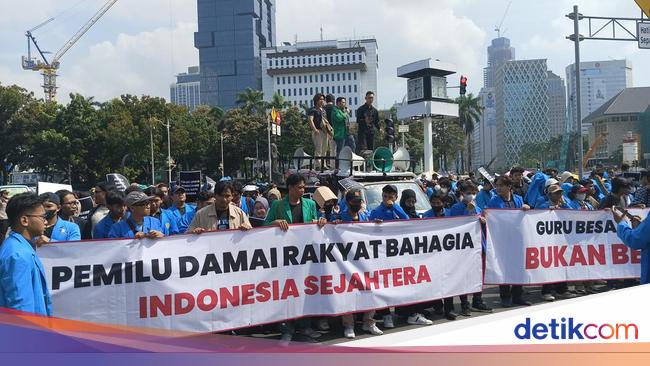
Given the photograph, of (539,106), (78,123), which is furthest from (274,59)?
(78,123)

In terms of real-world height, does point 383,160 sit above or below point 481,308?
above

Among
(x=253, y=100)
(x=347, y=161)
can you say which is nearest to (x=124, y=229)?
(x=347, y=161)

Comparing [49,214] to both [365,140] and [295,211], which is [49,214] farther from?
[365,140]

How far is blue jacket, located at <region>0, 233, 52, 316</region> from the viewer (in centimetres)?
346

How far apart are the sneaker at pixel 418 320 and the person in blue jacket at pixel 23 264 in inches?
180

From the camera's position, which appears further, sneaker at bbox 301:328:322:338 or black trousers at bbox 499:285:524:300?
black trousers at bbox 499:285:524:300

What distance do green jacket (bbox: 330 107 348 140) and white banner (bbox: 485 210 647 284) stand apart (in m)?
5.56

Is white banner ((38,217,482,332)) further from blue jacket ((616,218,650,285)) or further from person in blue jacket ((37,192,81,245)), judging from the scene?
blue jacket ((616,218,650,285))

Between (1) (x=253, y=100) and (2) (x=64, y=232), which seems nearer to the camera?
(2) (x=64, y=232)

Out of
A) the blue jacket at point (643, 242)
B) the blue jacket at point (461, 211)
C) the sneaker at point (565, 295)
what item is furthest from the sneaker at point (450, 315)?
the blue jacket at point (643, 242)

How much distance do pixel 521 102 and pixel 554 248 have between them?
635 feet

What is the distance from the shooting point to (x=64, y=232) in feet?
20.4

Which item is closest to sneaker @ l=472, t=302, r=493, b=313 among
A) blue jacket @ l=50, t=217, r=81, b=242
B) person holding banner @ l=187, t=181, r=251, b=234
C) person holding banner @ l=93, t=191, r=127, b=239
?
person holding banner @ l=187, t=181, r=251, b=234

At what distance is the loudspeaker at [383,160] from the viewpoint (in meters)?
12.1
